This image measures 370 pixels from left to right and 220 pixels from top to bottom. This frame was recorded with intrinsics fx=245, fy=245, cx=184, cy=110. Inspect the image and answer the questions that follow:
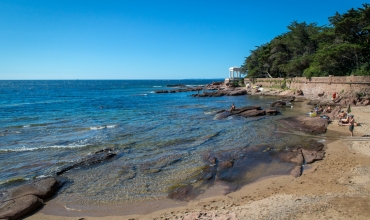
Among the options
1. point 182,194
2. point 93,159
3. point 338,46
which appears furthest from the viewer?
point 338,46

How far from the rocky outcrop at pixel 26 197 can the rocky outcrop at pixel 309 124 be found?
58.3 feet

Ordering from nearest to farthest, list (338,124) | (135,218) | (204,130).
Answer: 1. (135,218)
2. (338,124)
3. (204,130)

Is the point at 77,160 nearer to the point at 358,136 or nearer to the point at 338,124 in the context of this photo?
the point at 358,136

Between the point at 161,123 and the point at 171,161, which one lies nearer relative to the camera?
the point at 171,161

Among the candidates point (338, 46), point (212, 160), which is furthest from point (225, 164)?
point (338, 46)

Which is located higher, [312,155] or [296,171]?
[312,155]

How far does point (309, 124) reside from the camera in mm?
20328

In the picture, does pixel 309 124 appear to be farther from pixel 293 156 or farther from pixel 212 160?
pixel 212 160

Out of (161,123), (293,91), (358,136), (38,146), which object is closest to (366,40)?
(293,91)

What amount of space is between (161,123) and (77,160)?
12359mm

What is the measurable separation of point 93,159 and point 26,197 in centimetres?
490

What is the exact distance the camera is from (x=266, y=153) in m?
14.8

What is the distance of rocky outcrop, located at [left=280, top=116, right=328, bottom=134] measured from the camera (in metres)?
19.1

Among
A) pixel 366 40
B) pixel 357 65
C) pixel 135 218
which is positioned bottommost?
pixel 135 218
